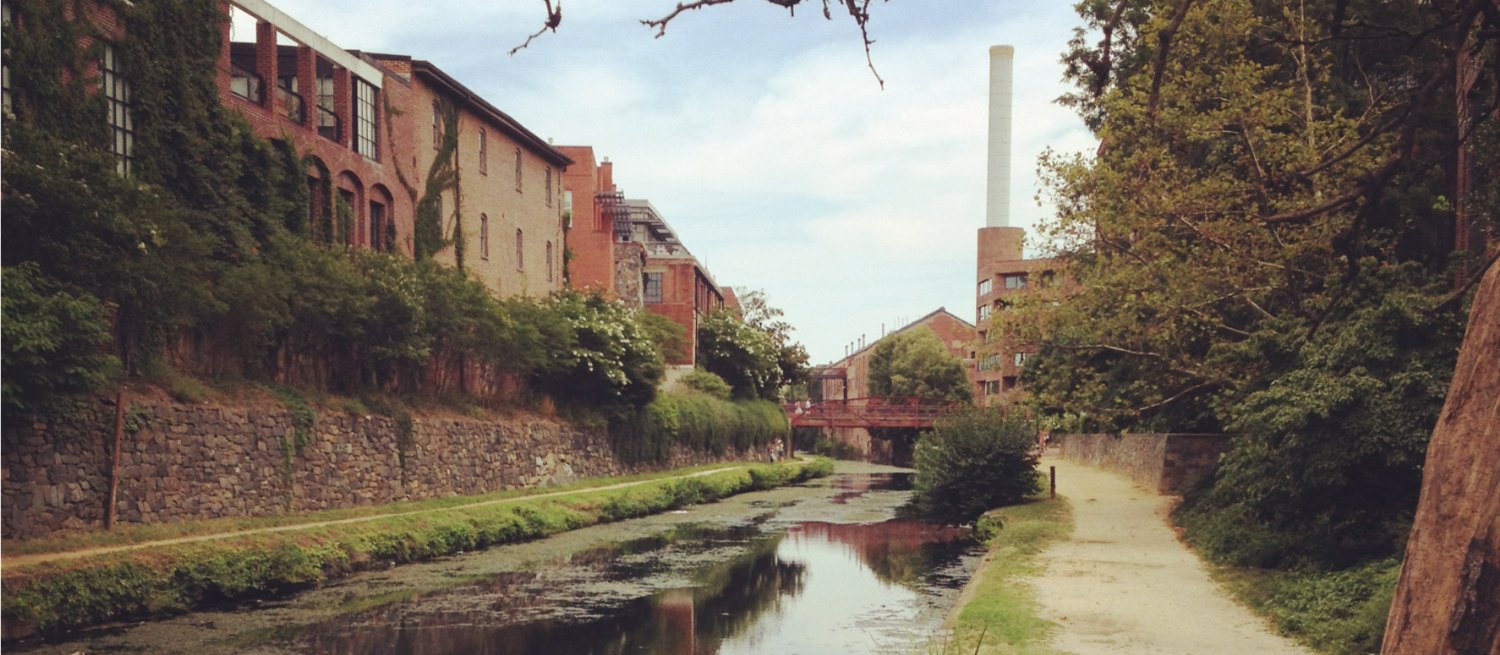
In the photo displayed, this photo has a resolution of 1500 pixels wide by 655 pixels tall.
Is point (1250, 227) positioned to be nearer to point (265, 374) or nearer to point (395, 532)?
point (395, 532)

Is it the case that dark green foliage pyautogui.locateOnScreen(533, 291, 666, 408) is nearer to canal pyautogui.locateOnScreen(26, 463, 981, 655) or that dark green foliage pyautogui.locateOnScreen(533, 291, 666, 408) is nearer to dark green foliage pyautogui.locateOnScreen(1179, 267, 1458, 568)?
canal pyautogui.locateOnScreen(26, 463, 981, 655)

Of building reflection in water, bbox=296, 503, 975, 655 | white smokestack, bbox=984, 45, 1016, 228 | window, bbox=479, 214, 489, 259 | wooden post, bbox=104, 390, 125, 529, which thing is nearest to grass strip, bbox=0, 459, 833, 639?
wooden post, bbox=104, 390, 125, 529

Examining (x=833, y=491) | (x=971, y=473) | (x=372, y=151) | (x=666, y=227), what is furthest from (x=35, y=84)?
(x=666, y=227)

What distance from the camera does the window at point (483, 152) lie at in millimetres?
42781

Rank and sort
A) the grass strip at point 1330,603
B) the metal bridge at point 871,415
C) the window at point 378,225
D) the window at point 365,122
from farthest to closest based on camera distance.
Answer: the metal bridge at point 871,415
the window at point 378,225
the window at point 365,122
the grass strip at point 1330,603

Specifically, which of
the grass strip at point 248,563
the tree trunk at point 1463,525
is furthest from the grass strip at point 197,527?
the tree trunk at point 1463,525

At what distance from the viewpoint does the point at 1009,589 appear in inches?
653

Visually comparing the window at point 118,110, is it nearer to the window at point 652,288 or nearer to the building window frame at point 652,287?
the building window frame at point 652,287

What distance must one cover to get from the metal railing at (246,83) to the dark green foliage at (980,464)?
64.1 feet

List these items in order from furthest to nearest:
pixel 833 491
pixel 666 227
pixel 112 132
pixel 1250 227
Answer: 1. pixel 666 227
2. pixel 833 491
3. pixel 112 132
4. pixel 1250 227

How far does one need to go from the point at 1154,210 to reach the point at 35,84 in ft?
62.9

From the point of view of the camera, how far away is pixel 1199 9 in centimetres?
2155

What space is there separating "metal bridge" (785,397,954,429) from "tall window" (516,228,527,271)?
31979mm

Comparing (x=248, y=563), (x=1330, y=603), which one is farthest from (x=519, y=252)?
(x=1330, y=603)
